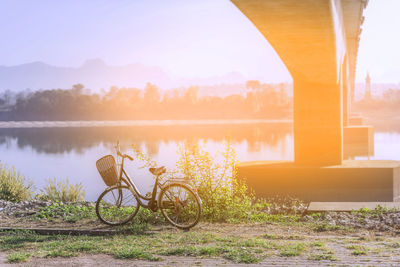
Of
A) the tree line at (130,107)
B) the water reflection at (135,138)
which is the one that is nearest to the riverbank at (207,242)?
the water reflection at (135,138)

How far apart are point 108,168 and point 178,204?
1274 millimetres

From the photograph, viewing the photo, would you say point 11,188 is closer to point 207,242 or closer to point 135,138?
point 207,242

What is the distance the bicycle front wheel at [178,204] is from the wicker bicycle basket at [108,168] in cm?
85

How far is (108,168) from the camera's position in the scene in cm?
859

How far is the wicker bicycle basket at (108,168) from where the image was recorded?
337 inches

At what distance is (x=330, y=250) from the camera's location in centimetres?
668

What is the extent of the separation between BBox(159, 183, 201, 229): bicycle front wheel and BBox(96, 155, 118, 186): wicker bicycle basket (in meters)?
0.85

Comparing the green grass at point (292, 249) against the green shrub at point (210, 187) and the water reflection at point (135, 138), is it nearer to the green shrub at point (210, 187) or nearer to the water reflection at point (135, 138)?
the green shrub at point (210, 187)

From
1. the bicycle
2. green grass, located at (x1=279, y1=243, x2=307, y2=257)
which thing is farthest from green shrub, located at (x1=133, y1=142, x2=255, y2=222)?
green grass, located at (x1=279, y1=243, x2=307, y2=257)

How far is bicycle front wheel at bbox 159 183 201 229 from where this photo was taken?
27.7 feet

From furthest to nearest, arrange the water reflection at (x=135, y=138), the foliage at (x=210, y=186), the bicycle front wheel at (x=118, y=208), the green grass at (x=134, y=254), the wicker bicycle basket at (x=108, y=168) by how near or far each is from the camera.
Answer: the water reflection at (x=135, y=138), the foliage at (x=210, y=186), the bicycle front wheel at (x=118, y=208), the wicker bicycle basket at (x=108, y=168), the green grass at (x=134, y=254)

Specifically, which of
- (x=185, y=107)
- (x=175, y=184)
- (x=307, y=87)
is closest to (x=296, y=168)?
(x=307, y=87)

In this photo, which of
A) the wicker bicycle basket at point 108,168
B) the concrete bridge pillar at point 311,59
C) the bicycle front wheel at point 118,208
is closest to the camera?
the wicker bicycle basket at point 108,168

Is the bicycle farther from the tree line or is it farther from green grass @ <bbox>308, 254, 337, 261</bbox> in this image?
the tree line
